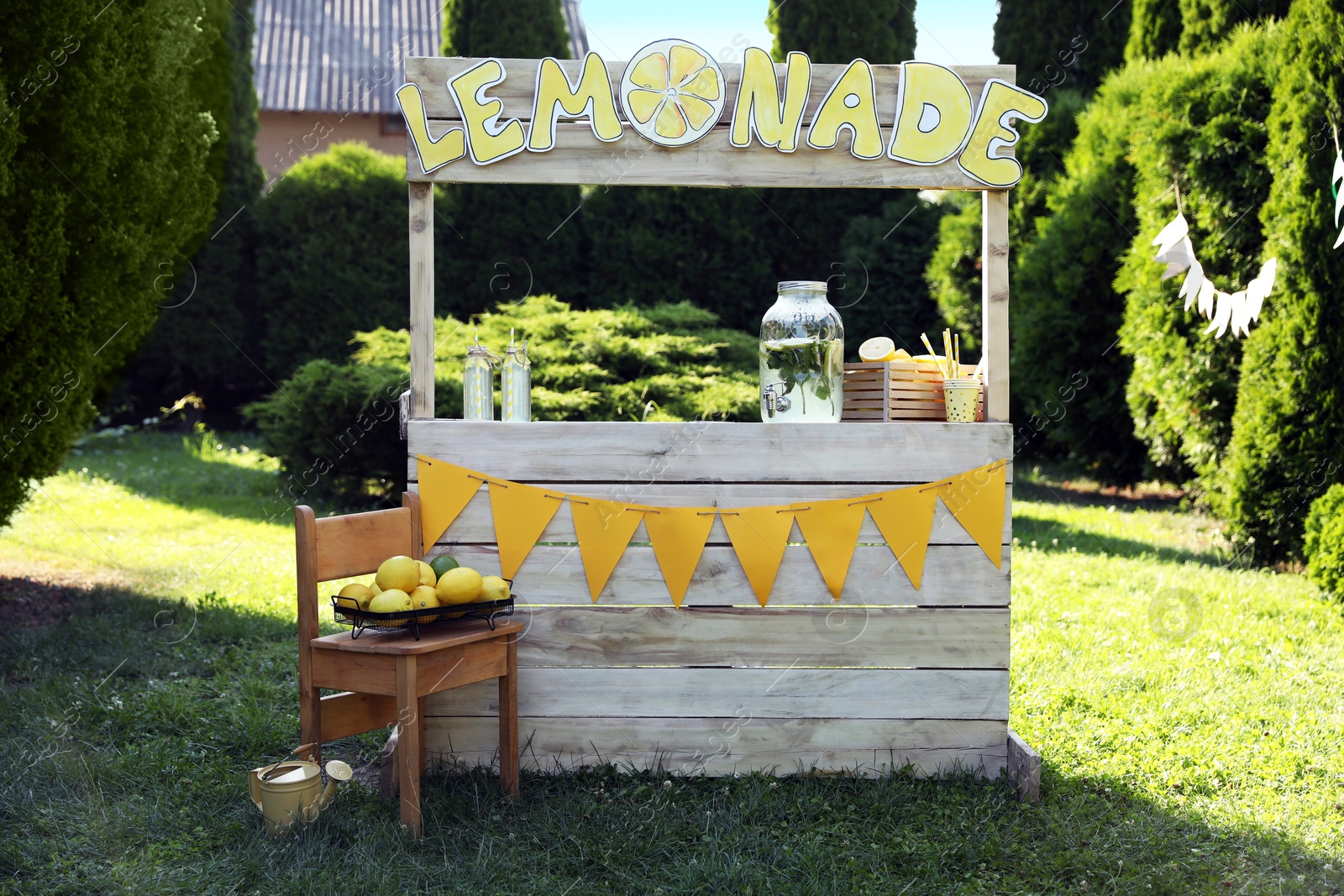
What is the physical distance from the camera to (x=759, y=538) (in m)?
3.13

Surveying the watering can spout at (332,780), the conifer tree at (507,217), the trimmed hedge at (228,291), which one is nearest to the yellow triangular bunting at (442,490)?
the watering can spout at (332,780)

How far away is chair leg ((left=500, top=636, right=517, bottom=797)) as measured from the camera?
300 centimetres

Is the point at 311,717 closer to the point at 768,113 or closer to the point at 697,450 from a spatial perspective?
the point at 697,450

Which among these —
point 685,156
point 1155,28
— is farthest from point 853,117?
point 1155,28

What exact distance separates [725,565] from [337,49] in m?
17.8

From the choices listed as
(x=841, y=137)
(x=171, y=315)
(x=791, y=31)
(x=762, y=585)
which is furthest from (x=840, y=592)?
(x=171, y=315)

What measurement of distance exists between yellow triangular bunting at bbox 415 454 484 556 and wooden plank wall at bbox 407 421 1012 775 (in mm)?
35

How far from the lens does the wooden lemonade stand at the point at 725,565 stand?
122 inches

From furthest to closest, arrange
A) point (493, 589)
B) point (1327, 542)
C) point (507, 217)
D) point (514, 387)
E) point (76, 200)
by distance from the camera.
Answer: point (507, 217), point (1327, 542), point (76, 200), point (514, 387), point (493, 589)

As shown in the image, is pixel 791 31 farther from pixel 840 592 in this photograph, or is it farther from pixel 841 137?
pixel 840 592

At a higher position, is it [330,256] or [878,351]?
[330,256]

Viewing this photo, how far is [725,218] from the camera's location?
34.2ft

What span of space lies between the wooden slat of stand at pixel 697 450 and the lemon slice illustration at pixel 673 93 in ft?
2.87

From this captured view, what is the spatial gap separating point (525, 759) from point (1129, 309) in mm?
5823
